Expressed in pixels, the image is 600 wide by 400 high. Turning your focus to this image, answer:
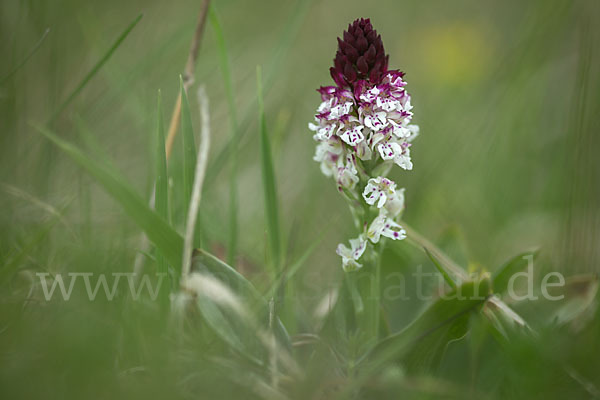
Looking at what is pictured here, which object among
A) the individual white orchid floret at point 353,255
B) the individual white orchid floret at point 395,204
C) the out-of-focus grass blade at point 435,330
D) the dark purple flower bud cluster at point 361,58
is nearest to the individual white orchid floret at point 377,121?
the dark purple flower bud cluster at point 361,58

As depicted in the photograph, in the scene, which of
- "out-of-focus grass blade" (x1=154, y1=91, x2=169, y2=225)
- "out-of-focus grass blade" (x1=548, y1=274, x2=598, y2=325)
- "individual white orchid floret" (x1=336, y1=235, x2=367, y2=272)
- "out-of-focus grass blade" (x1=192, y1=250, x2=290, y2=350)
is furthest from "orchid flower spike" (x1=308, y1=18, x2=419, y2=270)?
"out-of-focus grass blade" (x1=548, y1=274, x2=598, y2=325)

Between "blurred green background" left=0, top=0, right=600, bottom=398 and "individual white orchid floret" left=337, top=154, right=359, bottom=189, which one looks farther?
"individual white orchid floret" left=337, top=154, right=359, bottom=189

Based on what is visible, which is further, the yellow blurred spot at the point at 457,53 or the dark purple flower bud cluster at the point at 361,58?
the yellow blurred spot at the point at 457,53

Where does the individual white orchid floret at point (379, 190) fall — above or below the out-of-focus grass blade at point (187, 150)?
below

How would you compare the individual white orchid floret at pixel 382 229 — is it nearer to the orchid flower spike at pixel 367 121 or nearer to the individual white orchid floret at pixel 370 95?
the orchid flower spike at pixel 367 121

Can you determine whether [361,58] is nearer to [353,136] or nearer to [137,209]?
[353,136]

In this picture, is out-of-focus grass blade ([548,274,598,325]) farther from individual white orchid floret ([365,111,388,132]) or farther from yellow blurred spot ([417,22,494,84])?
yellow blurred spot ([417,22,494,84])
